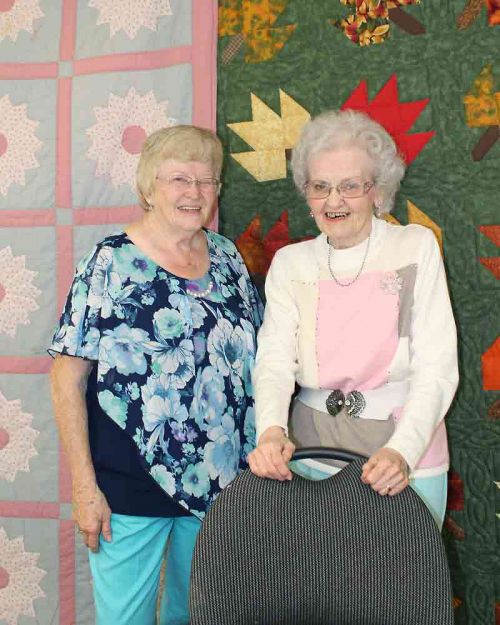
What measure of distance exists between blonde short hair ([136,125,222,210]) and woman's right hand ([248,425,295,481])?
0.70m

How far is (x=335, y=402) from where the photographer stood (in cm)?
150

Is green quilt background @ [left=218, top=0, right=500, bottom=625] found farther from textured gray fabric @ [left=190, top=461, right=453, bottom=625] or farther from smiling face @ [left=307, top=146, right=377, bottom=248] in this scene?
textured gray fabric @ [left=190, top=461, right=453, bottom=625]

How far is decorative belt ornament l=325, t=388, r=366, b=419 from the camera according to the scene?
4.84 feet

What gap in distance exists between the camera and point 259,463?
1.21 metres

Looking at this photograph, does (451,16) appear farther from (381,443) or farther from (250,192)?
(381,443)

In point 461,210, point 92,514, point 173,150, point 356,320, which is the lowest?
point 92,514

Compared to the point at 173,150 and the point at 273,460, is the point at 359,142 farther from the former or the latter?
the point at 273,460

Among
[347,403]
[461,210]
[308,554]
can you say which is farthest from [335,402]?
[461,210]

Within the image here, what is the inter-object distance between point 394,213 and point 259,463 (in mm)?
949

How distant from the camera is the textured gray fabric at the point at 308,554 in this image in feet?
3.71

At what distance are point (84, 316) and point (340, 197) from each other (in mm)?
612

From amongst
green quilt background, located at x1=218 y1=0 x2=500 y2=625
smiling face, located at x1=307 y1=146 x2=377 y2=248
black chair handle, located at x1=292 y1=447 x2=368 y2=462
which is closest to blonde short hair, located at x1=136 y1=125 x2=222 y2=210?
smiling face, located at x1=307 y1=146 x2=377 y2=248

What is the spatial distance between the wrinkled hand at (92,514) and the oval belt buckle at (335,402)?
1.75 feet

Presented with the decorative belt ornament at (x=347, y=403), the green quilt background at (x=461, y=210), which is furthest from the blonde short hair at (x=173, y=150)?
the decorative belt ornament at (x=347, y=403)
